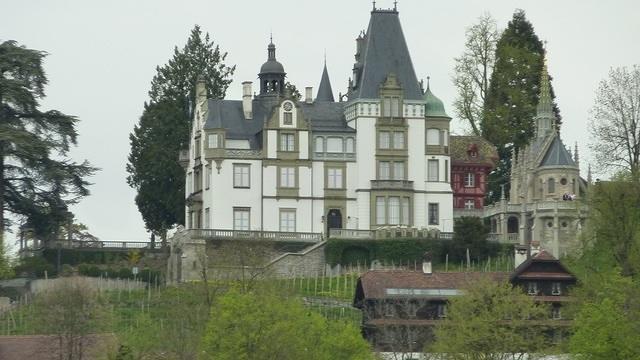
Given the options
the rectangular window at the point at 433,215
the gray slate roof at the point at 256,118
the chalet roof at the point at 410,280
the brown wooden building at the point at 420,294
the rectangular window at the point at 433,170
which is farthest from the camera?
the rectangular window at the point at 433,170

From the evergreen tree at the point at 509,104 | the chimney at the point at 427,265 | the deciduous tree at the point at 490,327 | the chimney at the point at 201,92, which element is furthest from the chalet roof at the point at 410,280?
the evergreen tree at the point at 509,104

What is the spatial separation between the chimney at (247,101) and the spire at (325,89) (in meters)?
7.87

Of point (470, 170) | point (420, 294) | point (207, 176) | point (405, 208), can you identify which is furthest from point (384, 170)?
point (420, 294)

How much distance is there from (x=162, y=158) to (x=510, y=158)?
21725mm

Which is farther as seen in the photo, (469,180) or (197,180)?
(469,180)

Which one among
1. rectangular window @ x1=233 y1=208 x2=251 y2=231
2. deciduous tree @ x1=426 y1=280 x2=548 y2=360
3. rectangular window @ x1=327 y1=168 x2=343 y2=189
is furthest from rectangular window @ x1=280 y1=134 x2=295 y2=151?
deciduous tree @ x1=426 y1=280 x2=548 y2=360

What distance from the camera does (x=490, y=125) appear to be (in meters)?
160

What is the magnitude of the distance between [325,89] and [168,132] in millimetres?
9328

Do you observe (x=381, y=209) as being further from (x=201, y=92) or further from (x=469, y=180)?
(x=201, y=92)

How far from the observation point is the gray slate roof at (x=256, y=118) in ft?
474

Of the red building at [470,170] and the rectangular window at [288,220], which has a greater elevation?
the red building at [470,170]

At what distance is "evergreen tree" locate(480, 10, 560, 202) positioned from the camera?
160 m

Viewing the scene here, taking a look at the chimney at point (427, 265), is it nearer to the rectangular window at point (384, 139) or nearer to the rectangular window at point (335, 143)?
the rectangular window at point (384, 139)

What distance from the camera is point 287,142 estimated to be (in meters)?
144
